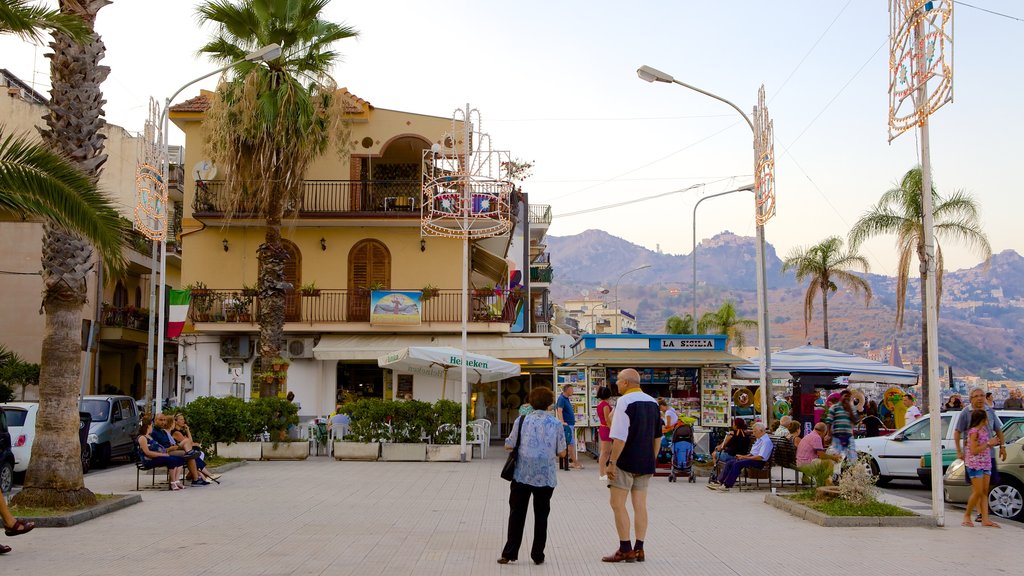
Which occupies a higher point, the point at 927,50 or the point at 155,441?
the point at 927,50

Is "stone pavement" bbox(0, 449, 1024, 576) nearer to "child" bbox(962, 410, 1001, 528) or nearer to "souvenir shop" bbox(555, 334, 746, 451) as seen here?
"child" bbox(962, 410, 1001, 528)

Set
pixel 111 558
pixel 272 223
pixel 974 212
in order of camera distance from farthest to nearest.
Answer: pixel 974 212 → pixel 272 223 → pixel 111 558

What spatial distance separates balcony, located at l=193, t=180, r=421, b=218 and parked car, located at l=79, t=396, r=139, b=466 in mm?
9022

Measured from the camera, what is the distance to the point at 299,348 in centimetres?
3159

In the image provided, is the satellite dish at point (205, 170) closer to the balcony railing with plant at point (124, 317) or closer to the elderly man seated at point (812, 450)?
the balcony railing with plant at point (124, 317)

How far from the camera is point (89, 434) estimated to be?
2170 cm

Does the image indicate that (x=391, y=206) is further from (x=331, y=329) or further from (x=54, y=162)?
(x=54, y=162)

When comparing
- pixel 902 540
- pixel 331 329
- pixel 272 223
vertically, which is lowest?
pixel 902 540

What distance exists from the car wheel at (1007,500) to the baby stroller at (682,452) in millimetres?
5443

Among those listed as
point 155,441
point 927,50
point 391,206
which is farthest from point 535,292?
point 927,50

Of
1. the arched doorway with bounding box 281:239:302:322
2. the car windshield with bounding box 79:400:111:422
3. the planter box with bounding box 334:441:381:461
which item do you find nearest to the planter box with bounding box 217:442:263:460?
the planter box with bounding box 334:441:381:461

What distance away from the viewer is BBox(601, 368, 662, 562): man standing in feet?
31.5

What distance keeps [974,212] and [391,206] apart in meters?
20.2

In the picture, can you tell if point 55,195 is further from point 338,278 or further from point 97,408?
A: point 338,278
